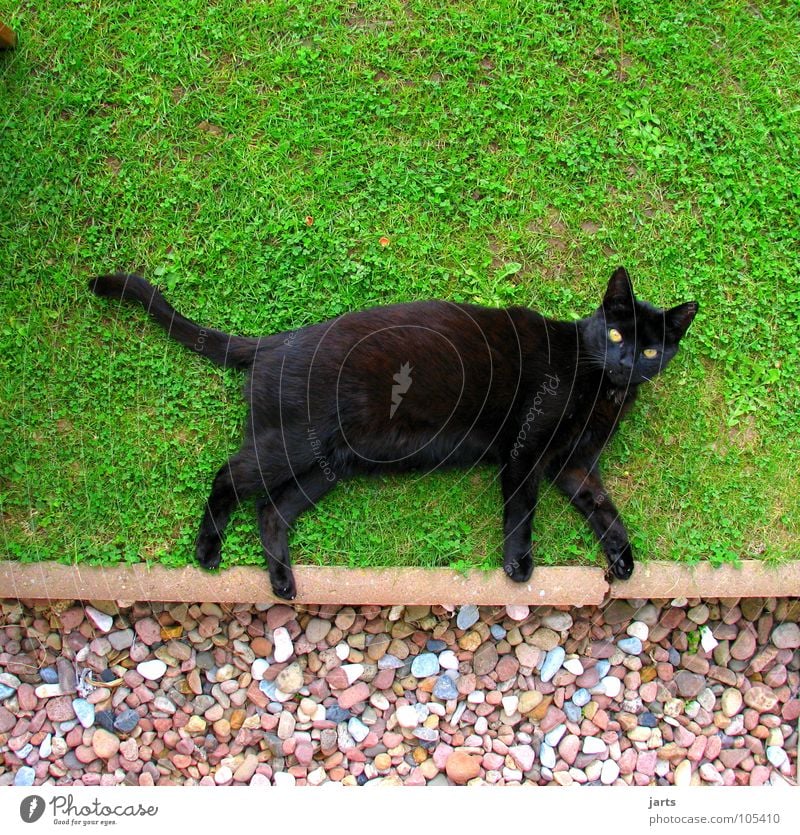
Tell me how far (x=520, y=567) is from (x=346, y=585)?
0.76m

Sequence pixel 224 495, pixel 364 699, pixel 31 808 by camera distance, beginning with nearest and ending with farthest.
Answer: pixel 31 808, pixel 224 495, pixel 364 699

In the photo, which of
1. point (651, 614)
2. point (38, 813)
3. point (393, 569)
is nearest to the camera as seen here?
point (38, 813)

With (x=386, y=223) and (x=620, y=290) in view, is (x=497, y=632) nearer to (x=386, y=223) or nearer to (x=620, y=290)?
(x=620, y=290)

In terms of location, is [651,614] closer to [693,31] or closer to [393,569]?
[393,569]

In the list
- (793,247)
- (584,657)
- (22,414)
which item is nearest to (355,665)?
(584,657)

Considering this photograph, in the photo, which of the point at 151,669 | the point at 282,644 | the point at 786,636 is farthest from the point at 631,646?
the point at 151,669

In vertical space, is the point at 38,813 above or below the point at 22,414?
below

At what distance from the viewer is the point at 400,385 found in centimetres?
284

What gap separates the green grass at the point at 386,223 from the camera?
10.3ft

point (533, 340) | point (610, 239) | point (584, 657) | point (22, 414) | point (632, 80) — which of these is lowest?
point (584, 657)

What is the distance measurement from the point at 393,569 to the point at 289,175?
187 cm

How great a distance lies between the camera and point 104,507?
3102 mm

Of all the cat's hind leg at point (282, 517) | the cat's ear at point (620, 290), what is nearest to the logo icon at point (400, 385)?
the cat's hind leg at point (282, 517)

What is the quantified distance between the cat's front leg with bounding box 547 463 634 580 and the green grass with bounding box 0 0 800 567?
0.09 m
